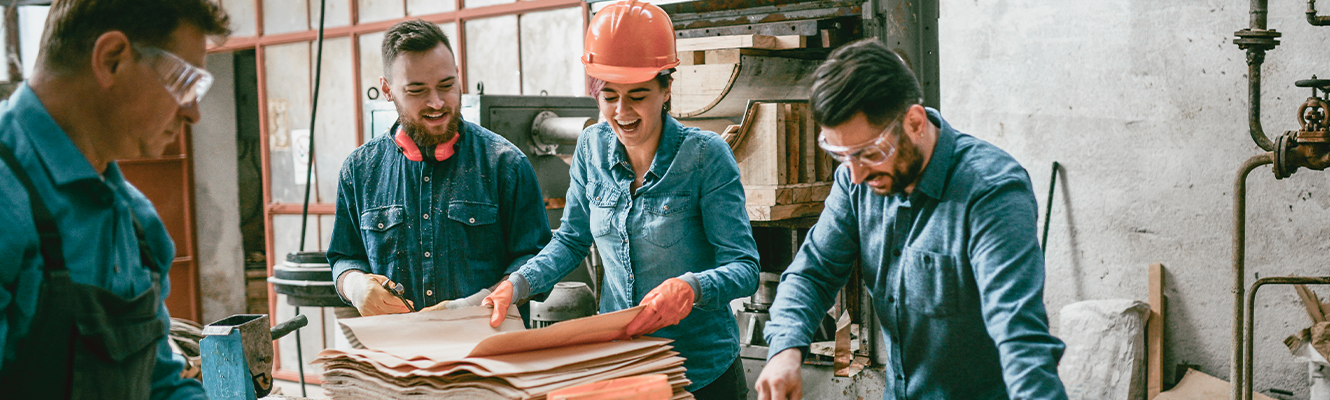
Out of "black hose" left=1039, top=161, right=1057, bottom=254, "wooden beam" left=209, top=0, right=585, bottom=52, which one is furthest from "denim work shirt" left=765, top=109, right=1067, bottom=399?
"wooden beam" left=209, top=0, right=585, bottom=52

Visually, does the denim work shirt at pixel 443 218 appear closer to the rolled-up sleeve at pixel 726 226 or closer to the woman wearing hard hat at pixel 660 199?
the woman wearing hard hat at pixel 660 199

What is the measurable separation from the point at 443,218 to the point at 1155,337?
2874 millimetres

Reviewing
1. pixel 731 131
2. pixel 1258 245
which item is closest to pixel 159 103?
pixel 731 131

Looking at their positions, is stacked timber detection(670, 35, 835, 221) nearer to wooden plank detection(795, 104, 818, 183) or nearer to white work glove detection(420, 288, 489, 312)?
wooden plank detection(795, 104, 818, 183)

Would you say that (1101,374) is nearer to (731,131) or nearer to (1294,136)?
(1294,136)

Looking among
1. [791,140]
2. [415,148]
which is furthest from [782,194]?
[415,148]

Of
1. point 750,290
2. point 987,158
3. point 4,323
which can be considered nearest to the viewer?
point 4,323

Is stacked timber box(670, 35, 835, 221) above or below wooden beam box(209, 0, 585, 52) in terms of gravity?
below

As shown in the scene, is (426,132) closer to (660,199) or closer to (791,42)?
(660,199)

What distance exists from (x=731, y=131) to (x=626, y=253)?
54.1 inches

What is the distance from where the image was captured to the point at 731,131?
130 inches

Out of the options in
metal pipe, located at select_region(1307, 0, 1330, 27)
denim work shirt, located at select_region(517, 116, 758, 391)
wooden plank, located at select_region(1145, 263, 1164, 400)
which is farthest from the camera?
wooden plank, located at select_region(1145, 263, 1164, 400)

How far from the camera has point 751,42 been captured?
10.9 ft

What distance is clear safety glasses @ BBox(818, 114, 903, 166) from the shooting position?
1.48 metres
